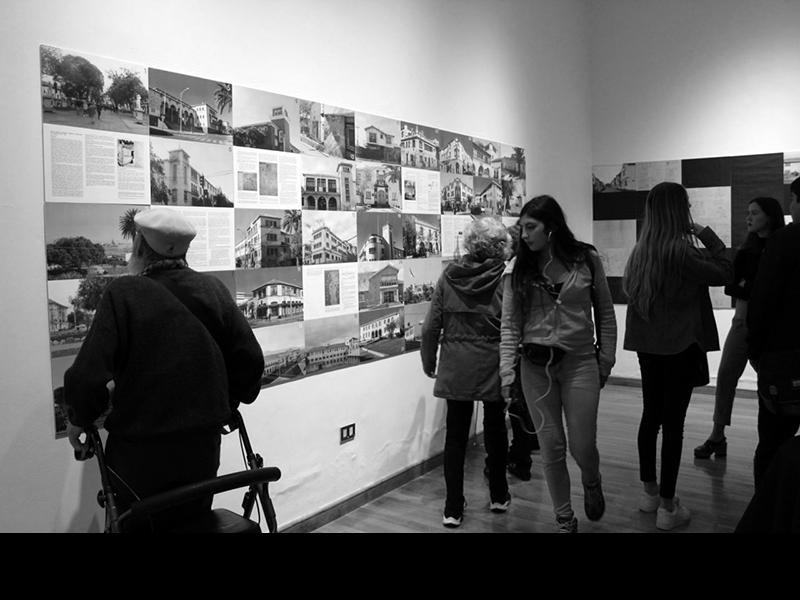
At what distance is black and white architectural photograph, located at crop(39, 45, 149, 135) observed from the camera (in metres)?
2.34

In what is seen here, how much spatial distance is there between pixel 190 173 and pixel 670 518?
114 inches

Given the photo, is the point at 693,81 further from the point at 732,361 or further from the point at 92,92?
the point at 92,92

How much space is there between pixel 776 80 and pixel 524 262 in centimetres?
493

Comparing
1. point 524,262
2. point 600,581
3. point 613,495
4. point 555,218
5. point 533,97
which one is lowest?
point 613,495

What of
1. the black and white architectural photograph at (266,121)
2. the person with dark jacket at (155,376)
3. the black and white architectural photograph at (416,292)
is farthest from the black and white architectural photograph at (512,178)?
the person with dark jacket at (155,376)

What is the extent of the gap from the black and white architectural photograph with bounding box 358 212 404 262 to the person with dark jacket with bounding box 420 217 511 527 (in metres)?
0.72

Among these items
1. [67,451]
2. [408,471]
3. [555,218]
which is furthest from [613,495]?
[67,451]

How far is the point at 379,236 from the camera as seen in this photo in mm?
4078

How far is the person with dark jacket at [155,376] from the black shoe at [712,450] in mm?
3727

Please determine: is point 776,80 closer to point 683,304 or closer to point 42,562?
point 683,304

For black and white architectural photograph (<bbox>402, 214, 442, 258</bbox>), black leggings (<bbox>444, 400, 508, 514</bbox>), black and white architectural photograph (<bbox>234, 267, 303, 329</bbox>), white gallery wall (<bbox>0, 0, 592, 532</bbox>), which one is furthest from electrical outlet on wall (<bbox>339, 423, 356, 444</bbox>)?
black and white architectural photograph (<bbox>402, 214, 442, 258</bbox>)

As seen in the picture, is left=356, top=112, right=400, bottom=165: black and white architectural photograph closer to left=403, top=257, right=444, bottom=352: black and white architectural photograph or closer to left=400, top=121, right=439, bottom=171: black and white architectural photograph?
left=400, top=121, right=439, bottom=171: black and white architectural photograph

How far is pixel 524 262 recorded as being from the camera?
295 centimetres

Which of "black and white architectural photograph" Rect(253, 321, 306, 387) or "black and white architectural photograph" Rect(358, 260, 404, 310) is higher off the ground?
"black and white architectural photograph" Rect(358, 260, 404, 310)
